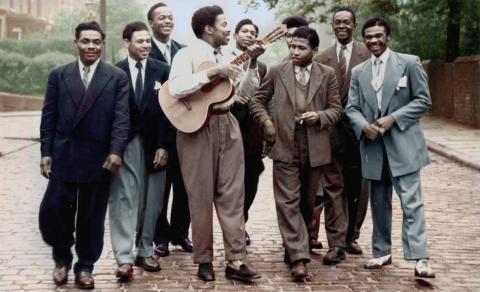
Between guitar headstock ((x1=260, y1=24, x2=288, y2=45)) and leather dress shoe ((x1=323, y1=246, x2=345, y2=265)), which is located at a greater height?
guitar headstock ((x1=260, y1=24, x2=288, y2=45))

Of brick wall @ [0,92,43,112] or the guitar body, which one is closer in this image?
the guitar body

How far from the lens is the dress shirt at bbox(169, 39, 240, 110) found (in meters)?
5.91

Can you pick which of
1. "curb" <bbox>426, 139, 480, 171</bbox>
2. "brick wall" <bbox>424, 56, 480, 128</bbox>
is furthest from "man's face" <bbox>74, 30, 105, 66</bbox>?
"brick wall" <bbox>424, 56, 480, 128</bbox>

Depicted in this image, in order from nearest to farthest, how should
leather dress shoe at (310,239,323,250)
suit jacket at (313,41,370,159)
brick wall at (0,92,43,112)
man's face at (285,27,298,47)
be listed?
1. man's face at (285,27,298,47)
2. suit jacket at (313,41,370,159)
3. leather dress shoe at (310,239,323,250)
4. brick wall at (0,92,43,112)

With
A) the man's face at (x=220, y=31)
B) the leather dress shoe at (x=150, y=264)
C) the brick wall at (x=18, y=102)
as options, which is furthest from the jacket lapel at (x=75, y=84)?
the brick wall at (x=18, y=102)

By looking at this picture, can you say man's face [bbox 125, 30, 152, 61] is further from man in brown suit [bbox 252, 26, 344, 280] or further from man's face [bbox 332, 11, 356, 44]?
man's face [bbox 332, 11, 356, 44]

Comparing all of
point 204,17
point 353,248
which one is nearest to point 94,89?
point 204,17

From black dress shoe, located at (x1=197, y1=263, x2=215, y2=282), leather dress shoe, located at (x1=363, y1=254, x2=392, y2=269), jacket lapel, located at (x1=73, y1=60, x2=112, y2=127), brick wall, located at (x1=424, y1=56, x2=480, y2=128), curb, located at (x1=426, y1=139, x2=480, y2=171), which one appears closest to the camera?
jacket lapel, located at (x1=73, y1=60, x2=112, y2=127)

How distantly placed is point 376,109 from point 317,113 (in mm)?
523

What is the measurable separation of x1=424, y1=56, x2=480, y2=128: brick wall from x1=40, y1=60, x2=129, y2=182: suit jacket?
16.4 meters

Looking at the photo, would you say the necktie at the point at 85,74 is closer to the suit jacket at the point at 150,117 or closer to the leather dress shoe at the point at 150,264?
the suit jacket at the point at 150,117

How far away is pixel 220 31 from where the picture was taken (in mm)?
6129

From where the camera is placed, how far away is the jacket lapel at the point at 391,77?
6359 mm

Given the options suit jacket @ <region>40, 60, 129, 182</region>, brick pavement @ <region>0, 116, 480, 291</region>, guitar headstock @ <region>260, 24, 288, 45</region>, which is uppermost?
guitar headstock @ <region>260, 24, 288, 45</region>
